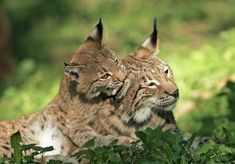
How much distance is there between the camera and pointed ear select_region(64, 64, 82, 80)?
9.46m

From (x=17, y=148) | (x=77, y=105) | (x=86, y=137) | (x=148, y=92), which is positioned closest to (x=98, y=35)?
(x=77, y=105)

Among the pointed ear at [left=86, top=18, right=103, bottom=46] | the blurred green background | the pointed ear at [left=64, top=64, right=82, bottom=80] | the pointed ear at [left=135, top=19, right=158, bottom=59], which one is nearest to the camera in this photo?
the pointed ear at [left=64, top=64, right=82, bottom=80]

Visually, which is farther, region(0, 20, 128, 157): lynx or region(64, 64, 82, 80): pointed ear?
region(64, 64, 82, 80): pointed ear

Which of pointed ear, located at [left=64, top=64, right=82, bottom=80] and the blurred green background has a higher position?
the blurred green background

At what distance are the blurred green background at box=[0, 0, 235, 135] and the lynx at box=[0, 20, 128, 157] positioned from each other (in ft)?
10.1

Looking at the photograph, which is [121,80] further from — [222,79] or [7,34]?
[7,34]

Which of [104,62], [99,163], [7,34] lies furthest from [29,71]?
[99,163]

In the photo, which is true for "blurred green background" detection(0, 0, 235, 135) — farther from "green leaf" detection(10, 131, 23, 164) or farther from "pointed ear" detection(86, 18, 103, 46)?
"green leaf" detection(10, 131, 23, 164)

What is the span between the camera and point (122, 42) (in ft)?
63.0

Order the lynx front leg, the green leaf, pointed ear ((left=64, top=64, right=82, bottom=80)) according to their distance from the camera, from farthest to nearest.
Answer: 1. pointed ear ((left=64, top=64, right=82, bottom=80))
2. the lynx front leg
3. the green leaf

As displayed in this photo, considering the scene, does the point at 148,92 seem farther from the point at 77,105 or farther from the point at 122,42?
the point at 122,42

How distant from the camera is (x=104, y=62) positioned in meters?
9.53

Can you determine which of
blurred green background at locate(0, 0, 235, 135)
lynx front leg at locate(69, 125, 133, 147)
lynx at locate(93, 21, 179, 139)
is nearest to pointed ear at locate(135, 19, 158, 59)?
lynx at locate(93, 21, 179, 139)

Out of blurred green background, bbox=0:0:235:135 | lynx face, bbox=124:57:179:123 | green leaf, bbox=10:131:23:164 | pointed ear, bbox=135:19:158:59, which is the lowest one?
green leaf, bbox=10:131:23:164
